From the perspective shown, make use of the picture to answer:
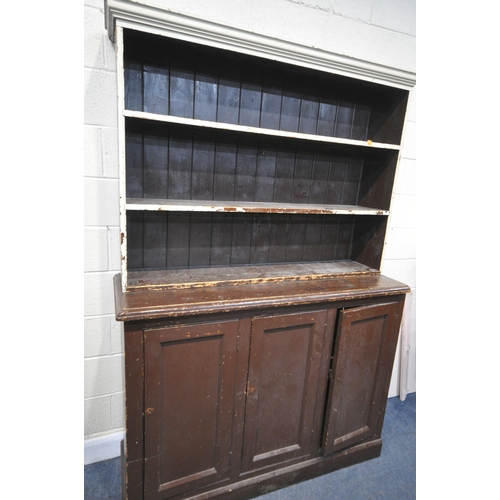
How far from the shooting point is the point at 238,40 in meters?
1.15

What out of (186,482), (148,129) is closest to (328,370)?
(186,482)

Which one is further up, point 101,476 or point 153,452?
point 153,452

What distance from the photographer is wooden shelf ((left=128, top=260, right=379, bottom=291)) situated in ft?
4.32

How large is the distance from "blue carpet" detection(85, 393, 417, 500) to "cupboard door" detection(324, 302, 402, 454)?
16 cm

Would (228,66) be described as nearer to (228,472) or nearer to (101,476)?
(228,472)

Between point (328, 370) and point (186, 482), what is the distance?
756 millimetres

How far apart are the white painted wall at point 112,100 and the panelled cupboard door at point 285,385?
67cm

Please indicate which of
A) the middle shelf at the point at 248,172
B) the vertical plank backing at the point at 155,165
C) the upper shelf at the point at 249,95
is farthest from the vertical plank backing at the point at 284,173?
the vertical plank backing at the point at 155,165

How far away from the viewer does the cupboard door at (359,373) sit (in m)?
1.48

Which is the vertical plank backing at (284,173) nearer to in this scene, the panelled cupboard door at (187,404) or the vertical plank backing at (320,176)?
the vertical plank backing at (320,176)

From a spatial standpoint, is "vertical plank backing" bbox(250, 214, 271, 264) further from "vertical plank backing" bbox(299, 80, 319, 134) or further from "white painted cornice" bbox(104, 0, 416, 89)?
"white painted cornice" bbox(104, 0, 416, 89)

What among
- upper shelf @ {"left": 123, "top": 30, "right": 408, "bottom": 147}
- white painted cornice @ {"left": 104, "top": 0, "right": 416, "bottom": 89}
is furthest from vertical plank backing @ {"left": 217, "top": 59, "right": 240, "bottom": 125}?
white painted cornice @ {"left": 104, "top": 0, "right": 416, "bottom": 89}

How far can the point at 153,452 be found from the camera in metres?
1.25

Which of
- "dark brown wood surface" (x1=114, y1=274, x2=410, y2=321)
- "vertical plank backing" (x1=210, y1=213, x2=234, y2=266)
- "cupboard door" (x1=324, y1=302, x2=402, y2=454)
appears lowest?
"cupboard door" (x1=324, y1=302, x2=402, y2=454)
